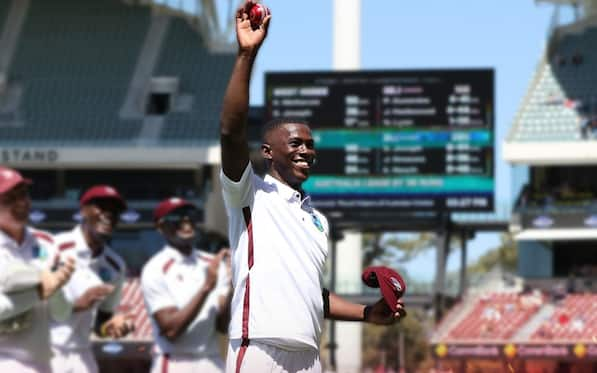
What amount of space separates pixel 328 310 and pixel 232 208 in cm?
76

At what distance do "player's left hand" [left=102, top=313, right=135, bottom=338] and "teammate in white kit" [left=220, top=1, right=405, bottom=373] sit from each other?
303cm

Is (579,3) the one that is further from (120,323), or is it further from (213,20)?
(120,323)

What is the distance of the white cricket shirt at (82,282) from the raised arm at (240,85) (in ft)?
12.8

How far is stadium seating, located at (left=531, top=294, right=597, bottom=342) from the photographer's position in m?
31.6

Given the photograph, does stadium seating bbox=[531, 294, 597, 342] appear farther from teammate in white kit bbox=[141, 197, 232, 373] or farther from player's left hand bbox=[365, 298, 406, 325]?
player's left hand bbox=[365, 298, 406, 325]

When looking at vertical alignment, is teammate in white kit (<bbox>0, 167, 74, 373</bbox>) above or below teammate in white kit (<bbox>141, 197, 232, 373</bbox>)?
above

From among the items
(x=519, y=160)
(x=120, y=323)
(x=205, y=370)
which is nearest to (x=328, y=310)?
(x=120, y=323)

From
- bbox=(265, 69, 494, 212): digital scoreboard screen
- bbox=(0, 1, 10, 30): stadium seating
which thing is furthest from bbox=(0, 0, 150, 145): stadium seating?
bbox=(265, 69, 494, 212): digital scoreboard screen

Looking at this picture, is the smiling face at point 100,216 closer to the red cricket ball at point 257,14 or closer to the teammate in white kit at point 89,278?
the teammate in white kit at point 89,278

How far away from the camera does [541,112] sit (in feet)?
124

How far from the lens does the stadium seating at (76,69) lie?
39469 millimetres

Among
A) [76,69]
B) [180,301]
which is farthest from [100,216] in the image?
[76,69]

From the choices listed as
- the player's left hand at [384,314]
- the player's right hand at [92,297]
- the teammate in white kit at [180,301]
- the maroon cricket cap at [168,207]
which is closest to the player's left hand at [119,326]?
the player's right hand at [92,297]

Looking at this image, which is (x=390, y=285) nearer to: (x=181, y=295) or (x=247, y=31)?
(x=247, y=31)
